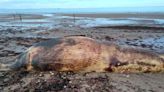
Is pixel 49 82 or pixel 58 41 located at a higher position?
pixel 58 41

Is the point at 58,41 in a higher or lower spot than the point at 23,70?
higher

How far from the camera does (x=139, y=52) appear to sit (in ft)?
25.9

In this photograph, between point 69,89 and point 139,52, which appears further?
point 139,52

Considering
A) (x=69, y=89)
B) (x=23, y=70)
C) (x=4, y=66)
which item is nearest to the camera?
(x=69, y=89)

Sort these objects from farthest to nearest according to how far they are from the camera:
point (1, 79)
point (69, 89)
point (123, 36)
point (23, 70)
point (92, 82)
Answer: point (123, 36) → point (23, 70) → point (1, 79) → point (92, 82) → point (69, 89)

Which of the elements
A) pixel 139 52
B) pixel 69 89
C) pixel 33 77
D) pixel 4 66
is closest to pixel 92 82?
pixel 69 89

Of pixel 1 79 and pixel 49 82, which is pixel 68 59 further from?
pixel 1 79

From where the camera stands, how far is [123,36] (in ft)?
51.1

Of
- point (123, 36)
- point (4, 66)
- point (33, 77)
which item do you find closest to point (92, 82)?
point (33, 77)

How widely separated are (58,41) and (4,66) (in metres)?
1.55

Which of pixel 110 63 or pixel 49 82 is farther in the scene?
pixel 110 63

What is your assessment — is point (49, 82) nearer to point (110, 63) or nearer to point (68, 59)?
point (68, 59)

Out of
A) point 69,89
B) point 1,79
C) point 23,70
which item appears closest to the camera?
point 69,89

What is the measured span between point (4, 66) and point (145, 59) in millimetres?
3329
